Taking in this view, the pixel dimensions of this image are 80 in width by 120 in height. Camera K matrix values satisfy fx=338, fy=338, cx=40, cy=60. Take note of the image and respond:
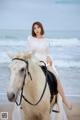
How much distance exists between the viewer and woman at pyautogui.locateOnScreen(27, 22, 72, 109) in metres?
2.98

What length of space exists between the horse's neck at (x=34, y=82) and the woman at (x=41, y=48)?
0.72 ft

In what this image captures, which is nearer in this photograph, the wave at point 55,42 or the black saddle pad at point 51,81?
the black saddle pad at point 51,81

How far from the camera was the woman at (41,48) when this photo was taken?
2.98 meters

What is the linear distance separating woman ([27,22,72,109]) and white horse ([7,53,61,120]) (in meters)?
0.22

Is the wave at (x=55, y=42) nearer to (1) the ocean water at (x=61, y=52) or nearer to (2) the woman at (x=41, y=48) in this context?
(1) the ocean water at (x=61, y=52)

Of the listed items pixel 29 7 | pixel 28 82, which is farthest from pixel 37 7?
pixel 28 82

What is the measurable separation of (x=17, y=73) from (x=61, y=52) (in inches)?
36.2

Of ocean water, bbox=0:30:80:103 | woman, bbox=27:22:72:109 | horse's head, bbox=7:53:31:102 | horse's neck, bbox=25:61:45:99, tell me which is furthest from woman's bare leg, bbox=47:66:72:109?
horse's head, bbox=7:53:31:102

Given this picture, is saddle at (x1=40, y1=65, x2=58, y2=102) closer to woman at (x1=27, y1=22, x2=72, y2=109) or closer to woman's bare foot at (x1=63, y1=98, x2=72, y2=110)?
woman at (x1=27, y1=22, x2=72, y2=109)

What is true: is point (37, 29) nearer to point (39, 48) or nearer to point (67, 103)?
point (39, 48)

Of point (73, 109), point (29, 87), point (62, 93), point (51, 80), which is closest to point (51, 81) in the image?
point (51, 80)

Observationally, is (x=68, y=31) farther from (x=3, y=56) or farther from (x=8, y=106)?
(x=8, y=106)

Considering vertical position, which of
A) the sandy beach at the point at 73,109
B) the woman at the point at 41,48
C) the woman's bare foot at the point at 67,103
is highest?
the woman at the point at 41,48

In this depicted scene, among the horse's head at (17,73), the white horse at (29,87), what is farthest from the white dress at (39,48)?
the horse's head at (17,73)
